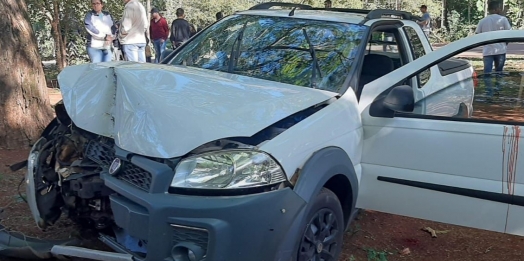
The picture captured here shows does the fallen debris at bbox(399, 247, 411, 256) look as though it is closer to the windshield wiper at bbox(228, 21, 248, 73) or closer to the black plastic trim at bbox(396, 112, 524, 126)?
the black plastic trim at bbox(396, 112, 524, 126)

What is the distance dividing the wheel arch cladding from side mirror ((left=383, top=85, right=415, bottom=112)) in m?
0.47

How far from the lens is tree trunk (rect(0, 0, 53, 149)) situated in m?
6.27

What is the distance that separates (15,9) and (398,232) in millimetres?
4791

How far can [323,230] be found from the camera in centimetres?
331

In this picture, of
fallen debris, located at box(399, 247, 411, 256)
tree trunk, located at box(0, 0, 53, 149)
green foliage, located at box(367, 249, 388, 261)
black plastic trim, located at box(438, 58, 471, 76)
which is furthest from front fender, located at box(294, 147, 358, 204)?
tree trunk, located at box(0, 0, 53, 149)

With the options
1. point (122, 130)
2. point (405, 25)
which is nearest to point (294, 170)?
point (122, 130)

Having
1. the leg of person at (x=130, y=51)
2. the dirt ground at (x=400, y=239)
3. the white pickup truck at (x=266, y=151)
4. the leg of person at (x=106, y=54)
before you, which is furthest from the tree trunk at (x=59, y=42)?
the white pickup truck at (x=266, y=151)

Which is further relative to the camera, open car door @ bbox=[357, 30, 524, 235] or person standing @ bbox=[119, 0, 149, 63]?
person standing @ bbox=[119, 0, 149, 63]

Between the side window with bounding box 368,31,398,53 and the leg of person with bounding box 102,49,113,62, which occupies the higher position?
the side window with bounding box 368,31,398,53

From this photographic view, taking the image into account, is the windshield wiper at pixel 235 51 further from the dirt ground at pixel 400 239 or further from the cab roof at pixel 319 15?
the dirt ground at pixel 400 239

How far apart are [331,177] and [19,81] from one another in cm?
446

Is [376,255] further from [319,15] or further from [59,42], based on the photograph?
[59,42]

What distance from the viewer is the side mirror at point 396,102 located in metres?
3.62

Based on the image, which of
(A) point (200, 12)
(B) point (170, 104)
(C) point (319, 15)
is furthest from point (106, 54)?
(A) point (200, 12)
